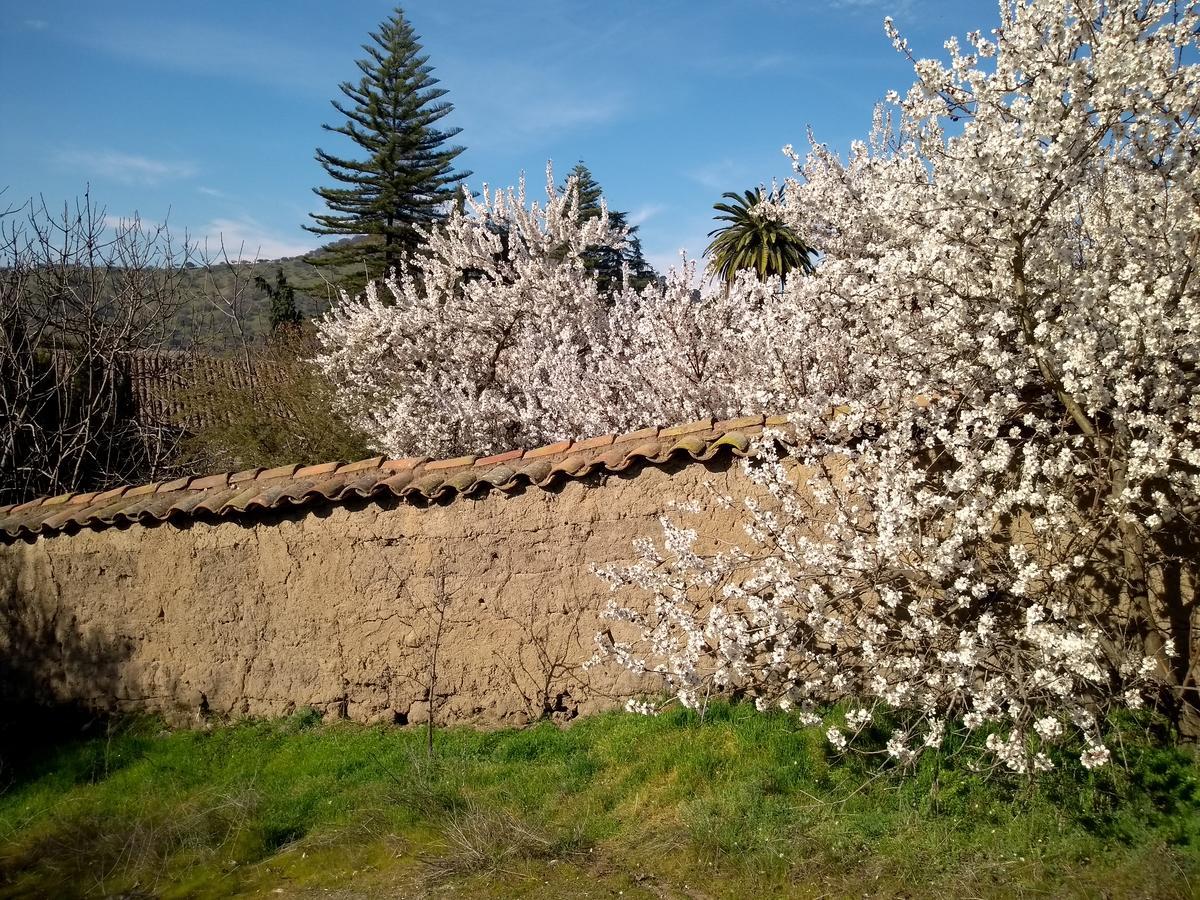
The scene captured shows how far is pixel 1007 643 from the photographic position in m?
4.14

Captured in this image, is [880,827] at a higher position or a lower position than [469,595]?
lower

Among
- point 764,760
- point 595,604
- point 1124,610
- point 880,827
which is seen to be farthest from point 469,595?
point 1124,610

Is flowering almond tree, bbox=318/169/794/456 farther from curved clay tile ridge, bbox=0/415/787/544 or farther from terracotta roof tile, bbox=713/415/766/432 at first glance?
curved clay tile ridge, bbox=0/415/787/544

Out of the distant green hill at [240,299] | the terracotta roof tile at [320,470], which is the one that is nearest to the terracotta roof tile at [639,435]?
the terracotta roof tile at [320,470]

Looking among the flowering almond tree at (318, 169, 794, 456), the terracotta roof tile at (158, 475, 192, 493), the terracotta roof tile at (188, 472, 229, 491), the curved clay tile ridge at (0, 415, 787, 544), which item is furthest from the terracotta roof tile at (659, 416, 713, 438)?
the terracotta roof tile at (158, 475, 192, 493)

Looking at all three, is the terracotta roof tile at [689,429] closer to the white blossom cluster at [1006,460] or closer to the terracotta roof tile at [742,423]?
the terracotta roof tile at [742,423]

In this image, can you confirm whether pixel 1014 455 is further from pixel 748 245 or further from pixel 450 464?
pixel 748 245

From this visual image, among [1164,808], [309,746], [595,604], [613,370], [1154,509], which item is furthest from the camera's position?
[613,370]

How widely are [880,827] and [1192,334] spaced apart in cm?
253

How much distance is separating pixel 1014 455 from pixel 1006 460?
0.53 metres

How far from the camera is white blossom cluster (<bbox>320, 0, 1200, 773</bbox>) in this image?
13.3 ft

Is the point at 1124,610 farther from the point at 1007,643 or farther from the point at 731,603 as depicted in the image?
the point at 731,603

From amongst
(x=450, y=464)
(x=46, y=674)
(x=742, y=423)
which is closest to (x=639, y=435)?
(x=742, y=423)

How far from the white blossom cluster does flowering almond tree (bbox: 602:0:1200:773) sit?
2 centimetres
